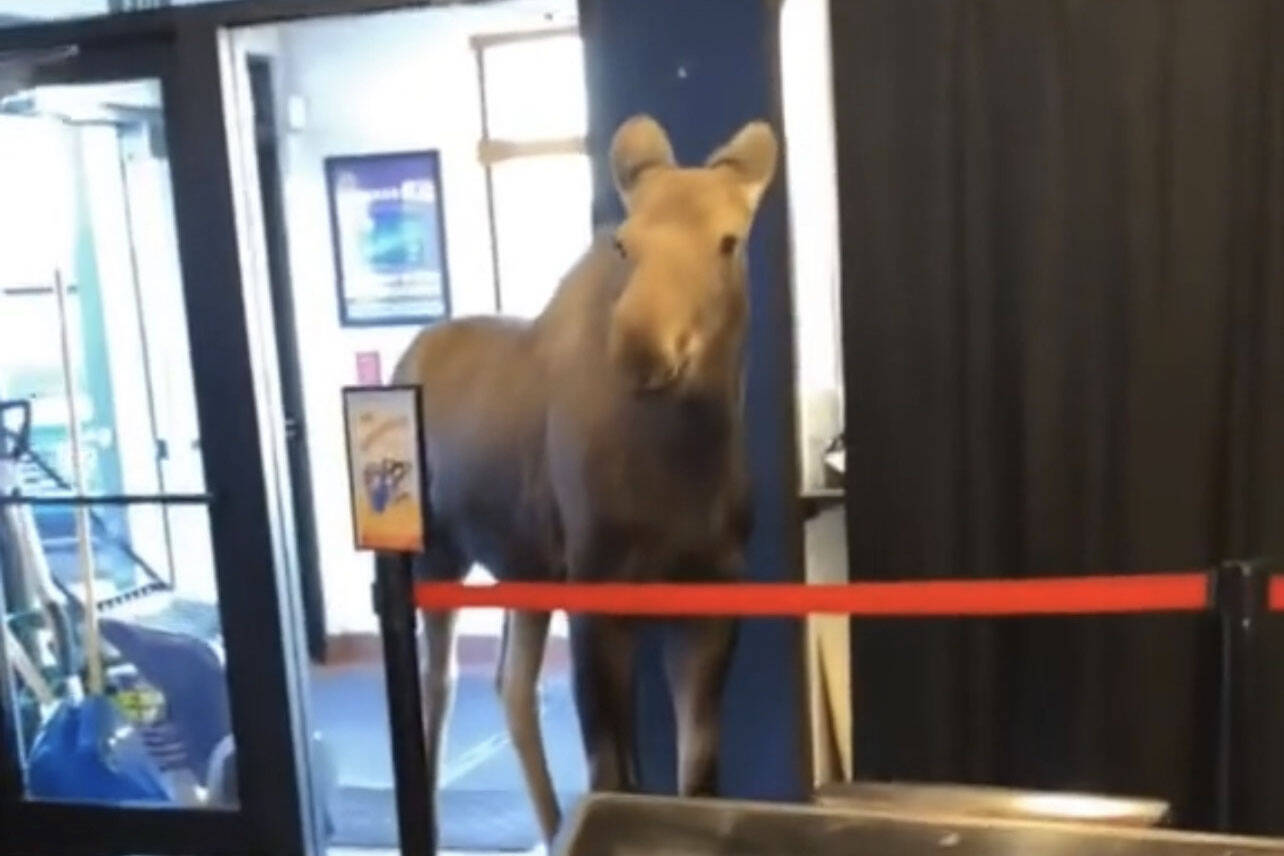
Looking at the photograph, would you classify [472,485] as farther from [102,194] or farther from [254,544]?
[102,194]

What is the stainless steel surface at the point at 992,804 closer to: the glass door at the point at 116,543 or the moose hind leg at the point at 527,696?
the moose hind leg at the point at 527,696

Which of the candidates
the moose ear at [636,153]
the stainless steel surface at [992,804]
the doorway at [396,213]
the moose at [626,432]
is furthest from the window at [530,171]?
the stainless steel surface at [992,804]

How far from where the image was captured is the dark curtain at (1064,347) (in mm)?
3029

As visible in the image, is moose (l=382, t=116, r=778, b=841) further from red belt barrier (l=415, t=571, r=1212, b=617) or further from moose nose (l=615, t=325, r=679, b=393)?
red belt barrier (l=415, t=571, r=1212, b=617)

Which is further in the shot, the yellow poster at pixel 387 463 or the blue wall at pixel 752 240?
the blue wall at pixel 752 240

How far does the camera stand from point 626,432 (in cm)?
326

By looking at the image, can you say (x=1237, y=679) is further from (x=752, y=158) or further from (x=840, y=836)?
(x=752, y=158)

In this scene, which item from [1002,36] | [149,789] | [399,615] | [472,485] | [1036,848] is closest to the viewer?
[1036,848]

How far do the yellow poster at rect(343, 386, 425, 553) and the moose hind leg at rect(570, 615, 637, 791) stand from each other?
25.9 inches

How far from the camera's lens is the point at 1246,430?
3.09 m

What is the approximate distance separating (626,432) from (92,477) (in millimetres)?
1715

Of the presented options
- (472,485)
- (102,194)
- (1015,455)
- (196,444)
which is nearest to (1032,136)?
(1015,455)

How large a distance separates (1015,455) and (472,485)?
1146mm

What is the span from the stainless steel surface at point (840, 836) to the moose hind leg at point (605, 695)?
0.87m
